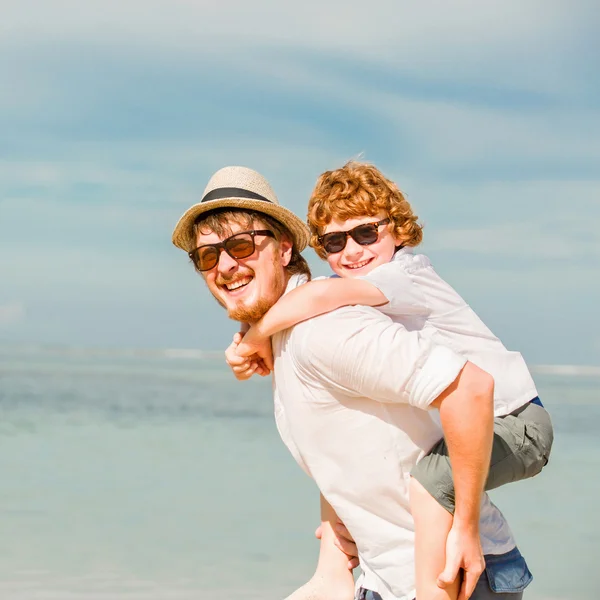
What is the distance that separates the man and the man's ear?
20 mm

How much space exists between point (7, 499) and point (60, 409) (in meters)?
7.42

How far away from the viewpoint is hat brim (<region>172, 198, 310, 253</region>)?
262 cm

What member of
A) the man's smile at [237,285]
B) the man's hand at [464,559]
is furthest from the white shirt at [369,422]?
the man's smile at [237,285]

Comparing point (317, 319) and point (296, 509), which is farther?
point (296, 509)

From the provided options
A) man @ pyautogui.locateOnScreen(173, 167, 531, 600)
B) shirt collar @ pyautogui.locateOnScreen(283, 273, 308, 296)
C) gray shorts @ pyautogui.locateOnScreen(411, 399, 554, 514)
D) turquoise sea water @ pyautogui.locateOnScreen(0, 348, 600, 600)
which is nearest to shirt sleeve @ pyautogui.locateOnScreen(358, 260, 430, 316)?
shirt collar @ pyautogui.locateOnScreen(283, 273, 308, 296)

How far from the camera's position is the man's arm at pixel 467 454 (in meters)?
2.14

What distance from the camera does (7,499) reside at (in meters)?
7.71

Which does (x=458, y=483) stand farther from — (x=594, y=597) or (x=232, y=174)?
(x=594, y=597)

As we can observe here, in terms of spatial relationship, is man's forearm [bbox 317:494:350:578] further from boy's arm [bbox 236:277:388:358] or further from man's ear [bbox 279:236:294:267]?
man's ear [bbox 279:236:294:267]

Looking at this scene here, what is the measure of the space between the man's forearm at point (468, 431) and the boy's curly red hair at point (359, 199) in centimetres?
137

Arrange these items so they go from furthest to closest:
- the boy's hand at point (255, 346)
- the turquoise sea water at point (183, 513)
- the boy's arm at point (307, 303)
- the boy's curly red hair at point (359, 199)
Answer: the turquoise sea water at point (183, 513) < the boy's curly red hair at point (359, 199) < the boy's hand at point (255, 346) < the boy's arm at point (307, 303)

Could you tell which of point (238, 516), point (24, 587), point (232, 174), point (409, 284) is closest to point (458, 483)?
point (409, 284)

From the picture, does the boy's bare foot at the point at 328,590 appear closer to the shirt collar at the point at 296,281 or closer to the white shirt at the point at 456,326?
the white shirt at the point at 456,326

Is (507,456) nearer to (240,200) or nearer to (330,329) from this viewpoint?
(330,329)
